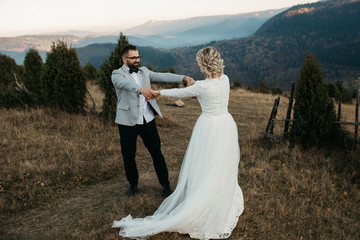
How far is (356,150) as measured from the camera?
21.1ft

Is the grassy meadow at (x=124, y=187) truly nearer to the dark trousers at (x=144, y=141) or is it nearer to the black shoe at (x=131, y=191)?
the black shoe at (x=131, y=191)

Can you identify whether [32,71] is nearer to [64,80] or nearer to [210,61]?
[64,80]

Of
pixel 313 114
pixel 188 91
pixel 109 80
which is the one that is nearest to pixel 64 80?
pixel 109 80

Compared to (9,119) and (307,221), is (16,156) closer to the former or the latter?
(9,119)

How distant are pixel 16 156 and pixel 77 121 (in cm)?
288

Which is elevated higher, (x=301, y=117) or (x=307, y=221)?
(x=301, y=117)

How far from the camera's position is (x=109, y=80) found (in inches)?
386

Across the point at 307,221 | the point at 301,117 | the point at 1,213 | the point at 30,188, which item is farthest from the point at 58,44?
the point at 307,221

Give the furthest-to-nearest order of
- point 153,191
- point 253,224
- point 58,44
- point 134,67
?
point 58,44, point 153,191, point 134,67, point 253,224

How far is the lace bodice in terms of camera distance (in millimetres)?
3426

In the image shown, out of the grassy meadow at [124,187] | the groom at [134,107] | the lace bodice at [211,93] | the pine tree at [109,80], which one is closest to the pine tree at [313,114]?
the grassy meadow at [124,187]

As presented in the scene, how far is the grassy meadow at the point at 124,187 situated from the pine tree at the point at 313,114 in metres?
0.39

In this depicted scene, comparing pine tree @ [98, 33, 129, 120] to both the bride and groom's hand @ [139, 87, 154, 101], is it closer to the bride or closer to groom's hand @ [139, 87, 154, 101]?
groom's hand @ [139, 87, 154, 101]

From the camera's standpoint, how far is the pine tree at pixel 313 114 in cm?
679
